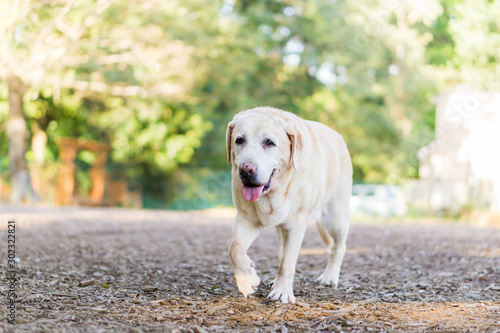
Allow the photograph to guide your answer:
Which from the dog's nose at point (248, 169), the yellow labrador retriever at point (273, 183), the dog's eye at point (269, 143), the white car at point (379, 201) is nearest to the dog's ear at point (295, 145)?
the yellow labrador retriever at point (273, 183)

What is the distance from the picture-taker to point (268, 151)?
3.67m

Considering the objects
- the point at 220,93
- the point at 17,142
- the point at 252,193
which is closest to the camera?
the point at 252,193

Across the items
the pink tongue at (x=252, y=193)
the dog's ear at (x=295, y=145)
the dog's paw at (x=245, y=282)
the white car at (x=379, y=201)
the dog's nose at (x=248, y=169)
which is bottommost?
the white car at (x=379, y=201)

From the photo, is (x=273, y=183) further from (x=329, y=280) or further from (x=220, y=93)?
(x=220, y=93)

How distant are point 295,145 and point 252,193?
0.50 meters

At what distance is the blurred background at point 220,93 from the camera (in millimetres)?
15219

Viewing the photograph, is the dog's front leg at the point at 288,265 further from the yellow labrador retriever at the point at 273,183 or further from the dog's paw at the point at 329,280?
the dog's paw at the point at 329,280

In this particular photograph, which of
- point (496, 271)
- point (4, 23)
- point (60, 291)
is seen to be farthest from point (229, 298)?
point (4, 23)

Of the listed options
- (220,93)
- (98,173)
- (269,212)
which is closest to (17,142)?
(98,173)

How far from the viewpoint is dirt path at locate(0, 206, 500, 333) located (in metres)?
3.17

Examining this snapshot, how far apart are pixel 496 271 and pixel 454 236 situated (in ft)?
13.2

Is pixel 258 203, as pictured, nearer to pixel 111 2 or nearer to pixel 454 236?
pixel 454 236

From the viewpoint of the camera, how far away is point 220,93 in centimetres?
2183

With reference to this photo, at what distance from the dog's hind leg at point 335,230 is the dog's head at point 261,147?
1.09m
